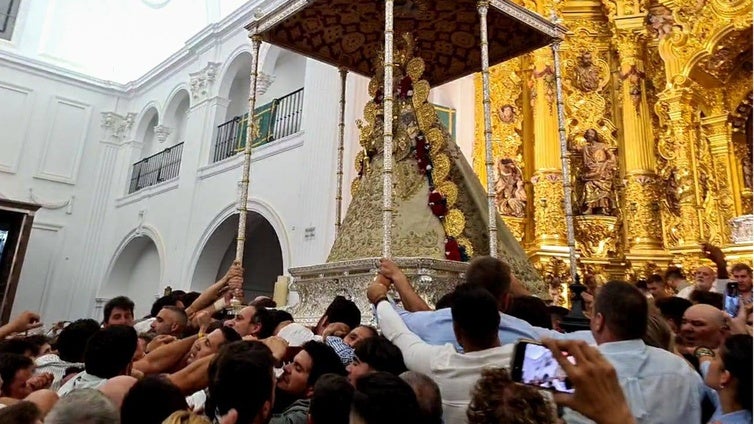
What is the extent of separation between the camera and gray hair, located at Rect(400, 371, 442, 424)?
168cm

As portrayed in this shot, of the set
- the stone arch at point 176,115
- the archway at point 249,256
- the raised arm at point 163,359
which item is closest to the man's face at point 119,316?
the raised arm at point 163,359

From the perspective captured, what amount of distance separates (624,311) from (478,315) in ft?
1.46

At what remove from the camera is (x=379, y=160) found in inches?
210

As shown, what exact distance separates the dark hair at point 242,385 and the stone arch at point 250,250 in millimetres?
6825

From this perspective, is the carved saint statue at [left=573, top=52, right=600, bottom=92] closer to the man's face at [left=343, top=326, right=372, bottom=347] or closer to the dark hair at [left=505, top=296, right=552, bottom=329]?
the dark hair at [left=505, top=296, right=552, bottom=329]

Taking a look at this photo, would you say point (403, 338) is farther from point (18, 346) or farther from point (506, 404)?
point (18, 346)

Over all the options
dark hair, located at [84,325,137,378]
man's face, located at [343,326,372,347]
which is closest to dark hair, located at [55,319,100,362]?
dark hair, located at [84,325,137,378]

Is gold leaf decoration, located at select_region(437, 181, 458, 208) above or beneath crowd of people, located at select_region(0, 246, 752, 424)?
above

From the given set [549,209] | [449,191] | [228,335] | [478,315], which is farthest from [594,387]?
[549,209]

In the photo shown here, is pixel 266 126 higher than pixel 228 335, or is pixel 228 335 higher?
pixel 266 126

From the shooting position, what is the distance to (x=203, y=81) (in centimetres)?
1226

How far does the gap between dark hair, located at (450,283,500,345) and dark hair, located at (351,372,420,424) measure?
0.46m

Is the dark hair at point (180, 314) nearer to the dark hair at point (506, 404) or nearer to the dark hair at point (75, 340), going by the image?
the dark hair at point (75, 340)

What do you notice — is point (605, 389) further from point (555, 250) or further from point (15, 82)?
point (15, 82)
